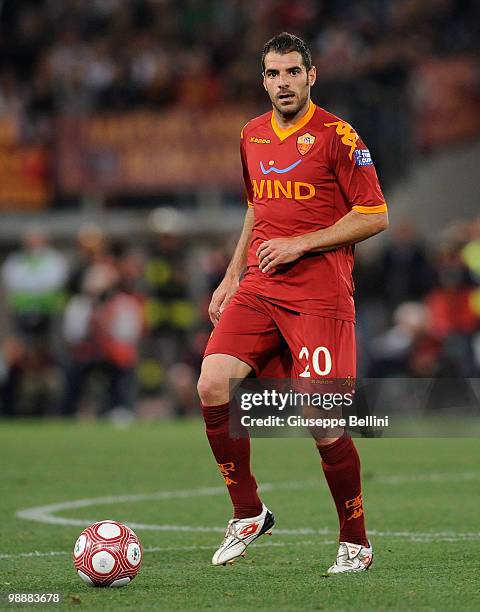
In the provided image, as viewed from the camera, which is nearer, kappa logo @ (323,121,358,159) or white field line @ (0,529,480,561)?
kappa logo @ (323,121,358,159)

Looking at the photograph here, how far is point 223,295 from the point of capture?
710 cm

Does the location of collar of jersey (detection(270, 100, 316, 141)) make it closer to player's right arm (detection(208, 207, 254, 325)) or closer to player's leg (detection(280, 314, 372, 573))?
player's right arm (detection(208, 207, 254, 325))

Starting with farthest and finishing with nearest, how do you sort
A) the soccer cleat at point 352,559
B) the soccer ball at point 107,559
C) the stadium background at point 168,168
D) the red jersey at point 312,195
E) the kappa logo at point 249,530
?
1. the stadium background at point 168,168
2. the kappa logo at point 249,530
3. the red jersey at point 312,195
4. the soccer cleat at point 352,559
5. the soccer ball at point 107,559

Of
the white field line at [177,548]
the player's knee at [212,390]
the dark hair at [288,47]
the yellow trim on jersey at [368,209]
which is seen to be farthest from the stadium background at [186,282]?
the dark hair at [288,47]

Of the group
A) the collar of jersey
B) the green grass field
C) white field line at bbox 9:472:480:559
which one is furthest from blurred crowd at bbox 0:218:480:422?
the collar of jersey

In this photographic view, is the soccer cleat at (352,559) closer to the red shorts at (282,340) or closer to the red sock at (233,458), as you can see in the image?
the red sock at (233,458)

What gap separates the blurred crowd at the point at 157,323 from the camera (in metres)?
16.7

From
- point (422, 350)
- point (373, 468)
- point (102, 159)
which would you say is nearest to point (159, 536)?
point (373, 468)

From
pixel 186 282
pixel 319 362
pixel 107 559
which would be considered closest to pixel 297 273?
pixel 319 362

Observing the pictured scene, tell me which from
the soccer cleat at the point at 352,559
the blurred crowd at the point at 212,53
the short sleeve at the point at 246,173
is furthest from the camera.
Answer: the blurred crowd at the point at 212,53

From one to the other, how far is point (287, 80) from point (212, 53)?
652 inches

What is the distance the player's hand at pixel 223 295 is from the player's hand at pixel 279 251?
49 cm

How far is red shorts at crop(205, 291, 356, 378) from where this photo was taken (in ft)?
A: 21.5

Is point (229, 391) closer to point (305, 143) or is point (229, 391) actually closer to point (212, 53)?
point (305, 143)
